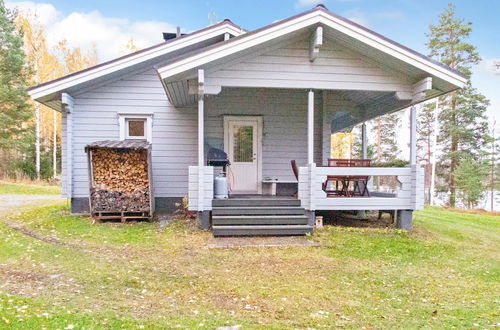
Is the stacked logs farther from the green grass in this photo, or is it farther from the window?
the green grass

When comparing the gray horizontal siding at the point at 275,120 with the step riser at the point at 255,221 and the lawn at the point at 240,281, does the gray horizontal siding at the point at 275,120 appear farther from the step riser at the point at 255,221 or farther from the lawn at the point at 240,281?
the lawn at the point at 240,281

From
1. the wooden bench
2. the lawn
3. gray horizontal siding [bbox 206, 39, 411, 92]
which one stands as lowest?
the lawn

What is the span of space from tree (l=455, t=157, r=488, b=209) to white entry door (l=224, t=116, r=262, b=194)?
48.5 feet

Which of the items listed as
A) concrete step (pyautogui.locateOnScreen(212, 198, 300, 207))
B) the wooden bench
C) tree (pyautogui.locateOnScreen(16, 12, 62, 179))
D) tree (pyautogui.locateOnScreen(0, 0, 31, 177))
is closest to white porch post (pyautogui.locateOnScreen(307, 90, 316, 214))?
concrete step (pyautogui.locateOnScreen(212, 198, 300, 207))

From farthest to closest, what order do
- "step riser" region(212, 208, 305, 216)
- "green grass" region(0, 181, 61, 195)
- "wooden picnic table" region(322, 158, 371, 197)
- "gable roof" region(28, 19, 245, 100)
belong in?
1. "green grass" region(0, 181, 61, 195)
2. "gable roof" region(28, 19, 245, 100)
3. "wooden picnic table" region(322, 158, 371, 197)
4. "step riser" region(212, 208, 305, 216)

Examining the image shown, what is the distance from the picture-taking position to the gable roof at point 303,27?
5.98 metres

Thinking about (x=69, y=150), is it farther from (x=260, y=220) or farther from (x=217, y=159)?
(x=260, y=220)

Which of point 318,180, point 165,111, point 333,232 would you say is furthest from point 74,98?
point 333,232

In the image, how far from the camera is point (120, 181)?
7395 millimetres

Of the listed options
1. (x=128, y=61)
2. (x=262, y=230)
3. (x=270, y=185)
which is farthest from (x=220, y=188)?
(x=128, y=61)

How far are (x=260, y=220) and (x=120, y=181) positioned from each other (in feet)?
11.0

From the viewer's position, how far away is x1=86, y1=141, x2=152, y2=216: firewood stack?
7.34 m

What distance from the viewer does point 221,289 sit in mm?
3742

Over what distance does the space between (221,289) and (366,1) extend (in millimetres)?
23542
